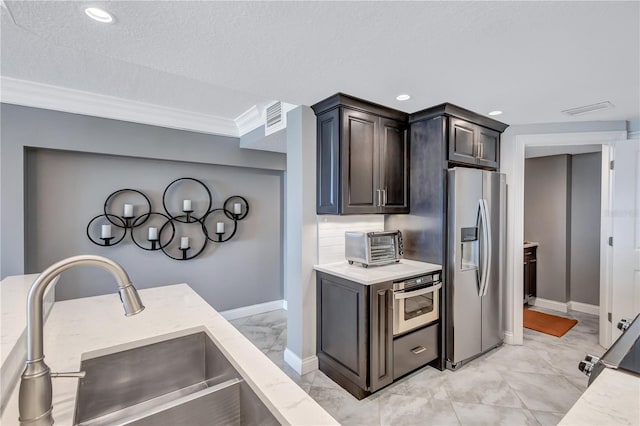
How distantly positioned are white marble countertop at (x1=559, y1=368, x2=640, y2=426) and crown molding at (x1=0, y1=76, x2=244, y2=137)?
383cm

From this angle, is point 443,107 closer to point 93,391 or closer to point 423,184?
point 423,184

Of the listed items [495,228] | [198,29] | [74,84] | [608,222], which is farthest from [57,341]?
[608,222]

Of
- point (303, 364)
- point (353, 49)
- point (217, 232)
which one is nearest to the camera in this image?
point (353, 49)

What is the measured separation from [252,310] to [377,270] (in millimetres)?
2358

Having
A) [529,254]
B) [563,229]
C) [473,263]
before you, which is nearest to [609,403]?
[473,263]

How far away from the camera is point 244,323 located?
396 cm

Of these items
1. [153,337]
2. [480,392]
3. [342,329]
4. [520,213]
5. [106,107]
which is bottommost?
[480,392]

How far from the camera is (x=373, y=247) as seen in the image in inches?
108

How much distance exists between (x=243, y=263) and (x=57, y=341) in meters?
2.95

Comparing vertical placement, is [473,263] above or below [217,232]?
below

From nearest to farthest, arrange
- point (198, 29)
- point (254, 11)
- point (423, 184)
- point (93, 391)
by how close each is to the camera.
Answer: point (93, 391)
point (254, 11)
point (198, 29)
point (423, 184)

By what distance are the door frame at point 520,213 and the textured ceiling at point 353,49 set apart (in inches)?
24.3

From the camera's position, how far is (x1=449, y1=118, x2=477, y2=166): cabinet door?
2.83 metres

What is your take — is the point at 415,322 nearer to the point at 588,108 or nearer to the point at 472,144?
the point at 472,144
